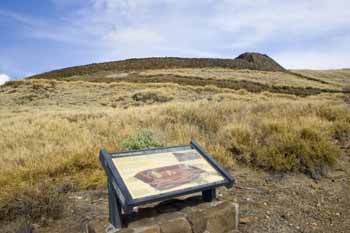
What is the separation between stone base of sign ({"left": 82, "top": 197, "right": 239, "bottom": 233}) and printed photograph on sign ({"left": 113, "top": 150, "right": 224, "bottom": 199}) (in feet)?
1.09

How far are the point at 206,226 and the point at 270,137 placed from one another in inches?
119

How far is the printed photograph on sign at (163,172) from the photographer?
2.95 m

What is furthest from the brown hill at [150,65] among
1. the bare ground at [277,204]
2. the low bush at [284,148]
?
the bare ground at [277,204]

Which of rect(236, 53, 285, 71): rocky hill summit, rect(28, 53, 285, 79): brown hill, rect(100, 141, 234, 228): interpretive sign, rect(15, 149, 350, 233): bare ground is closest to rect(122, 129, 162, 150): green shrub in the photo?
rect(15, 149, 350, 233): bare ground

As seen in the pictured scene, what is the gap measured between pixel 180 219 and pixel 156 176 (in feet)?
1.57

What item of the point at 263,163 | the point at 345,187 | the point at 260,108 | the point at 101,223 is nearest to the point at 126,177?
the point at 101,223

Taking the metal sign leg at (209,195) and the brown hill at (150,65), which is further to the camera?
the brown hill at (150,65)

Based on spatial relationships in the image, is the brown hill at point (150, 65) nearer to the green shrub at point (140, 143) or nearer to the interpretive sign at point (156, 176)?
the green shrub at point (140, 143)

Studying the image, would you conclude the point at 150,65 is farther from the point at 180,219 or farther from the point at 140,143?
the point at 180,219

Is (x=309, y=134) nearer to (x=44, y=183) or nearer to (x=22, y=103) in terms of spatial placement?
(x=44, y=183)

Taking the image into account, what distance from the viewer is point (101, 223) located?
320cm

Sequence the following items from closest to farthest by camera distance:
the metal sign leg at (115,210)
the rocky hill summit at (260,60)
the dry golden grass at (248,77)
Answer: the metal sign leg at (115,210) < the dry golden grass at (248,77) < the rocky hill summit at (260,60)

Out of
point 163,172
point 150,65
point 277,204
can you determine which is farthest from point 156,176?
point 150,65

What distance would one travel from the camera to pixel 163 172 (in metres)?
3.22
